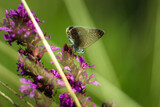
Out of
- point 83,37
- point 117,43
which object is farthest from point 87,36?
point 117,43

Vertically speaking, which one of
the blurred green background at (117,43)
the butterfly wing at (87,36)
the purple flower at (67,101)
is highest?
the butterfly wing at (87,36)

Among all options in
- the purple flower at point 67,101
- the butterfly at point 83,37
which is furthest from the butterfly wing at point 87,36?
the purple flower at point 67,101

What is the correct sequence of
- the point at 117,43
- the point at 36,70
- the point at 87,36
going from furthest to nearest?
the point at 117,43 < the point at 87,36 < the point at 36,70

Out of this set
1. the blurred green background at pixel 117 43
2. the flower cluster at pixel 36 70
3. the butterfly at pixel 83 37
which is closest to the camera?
the flower cluster at pixel 36 70

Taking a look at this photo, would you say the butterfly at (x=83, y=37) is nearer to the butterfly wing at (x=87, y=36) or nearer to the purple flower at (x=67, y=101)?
the butterfly wing at (x=87, y=36)

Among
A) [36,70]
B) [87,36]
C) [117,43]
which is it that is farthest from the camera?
[117,43]

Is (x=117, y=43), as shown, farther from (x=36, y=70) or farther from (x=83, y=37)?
(x=36, y=70)

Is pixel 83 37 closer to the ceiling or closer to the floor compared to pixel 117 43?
closer to the ceiling

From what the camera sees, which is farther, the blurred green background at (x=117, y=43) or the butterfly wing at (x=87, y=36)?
the blurred green background at (x=117, y=43)

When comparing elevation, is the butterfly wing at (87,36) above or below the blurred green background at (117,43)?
above
